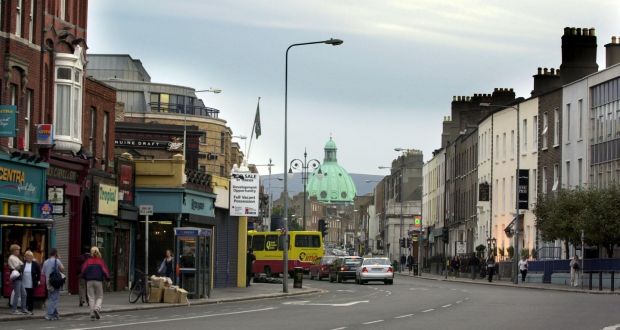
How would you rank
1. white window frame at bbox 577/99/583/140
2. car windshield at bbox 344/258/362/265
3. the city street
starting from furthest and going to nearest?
car windshield at bbox 344/258/362/265
white window frame at bbox 577/99/583/140
the city street

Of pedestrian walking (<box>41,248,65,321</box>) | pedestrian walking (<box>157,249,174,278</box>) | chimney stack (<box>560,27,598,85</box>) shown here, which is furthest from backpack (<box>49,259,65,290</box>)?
chimney stack (<box>560,27,598,85</box>)

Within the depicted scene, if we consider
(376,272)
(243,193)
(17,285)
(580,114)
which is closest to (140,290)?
(17,285)

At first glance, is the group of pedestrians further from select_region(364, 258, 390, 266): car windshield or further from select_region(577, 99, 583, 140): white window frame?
select_region(577, 99, 583, 140): white window frame

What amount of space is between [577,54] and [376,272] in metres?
16.8

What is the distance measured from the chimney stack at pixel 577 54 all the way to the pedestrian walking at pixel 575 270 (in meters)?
14.6

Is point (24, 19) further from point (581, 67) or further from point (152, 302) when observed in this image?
point (581, 67)

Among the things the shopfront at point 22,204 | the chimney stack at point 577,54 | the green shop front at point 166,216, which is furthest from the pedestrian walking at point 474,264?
the shopfront at point 22,204

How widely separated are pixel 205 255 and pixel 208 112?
80390mm

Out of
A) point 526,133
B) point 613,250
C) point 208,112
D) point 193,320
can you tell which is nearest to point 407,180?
point 208,112

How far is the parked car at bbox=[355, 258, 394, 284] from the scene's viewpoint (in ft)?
230

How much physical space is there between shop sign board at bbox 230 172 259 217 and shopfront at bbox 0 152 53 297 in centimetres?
1634

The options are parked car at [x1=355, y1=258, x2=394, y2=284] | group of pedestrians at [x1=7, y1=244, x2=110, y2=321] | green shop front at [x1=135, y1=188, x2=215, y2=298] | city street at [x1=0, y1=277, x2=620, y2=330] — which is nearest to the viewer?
city street at [x1=0, y1=277, x2=620, y2=330]

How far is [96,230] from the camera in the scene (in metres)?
47.4

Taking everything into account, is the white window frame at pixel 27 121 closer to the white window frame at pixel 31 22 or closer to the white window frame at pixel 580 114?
the white window frame at pixel 31 22
